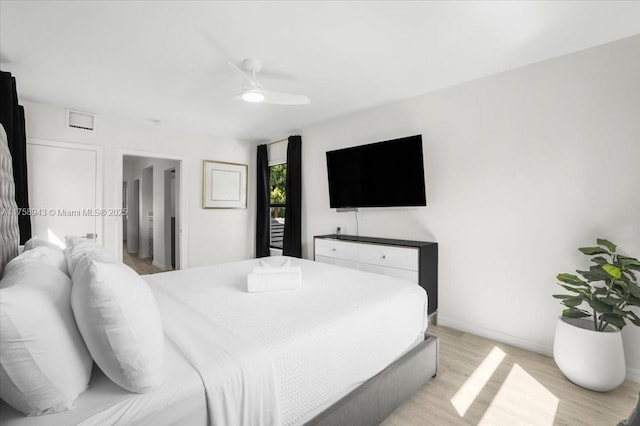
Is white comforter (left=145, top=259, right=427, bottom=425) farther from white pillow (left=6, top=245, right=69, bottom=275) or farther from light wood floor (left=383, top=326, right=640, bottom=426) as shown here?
white pillow (left=6, top=245, right=69, bottom=275)

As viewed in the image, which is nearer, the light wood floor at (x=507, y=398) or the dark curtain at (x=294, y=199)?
the light wood floor at (x=507, y=398)

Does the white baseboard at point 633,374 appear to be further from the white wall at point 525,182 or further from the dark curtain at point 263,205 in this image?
the dark curtain at point 263,205

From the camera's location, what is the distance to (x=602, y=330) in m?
2.08

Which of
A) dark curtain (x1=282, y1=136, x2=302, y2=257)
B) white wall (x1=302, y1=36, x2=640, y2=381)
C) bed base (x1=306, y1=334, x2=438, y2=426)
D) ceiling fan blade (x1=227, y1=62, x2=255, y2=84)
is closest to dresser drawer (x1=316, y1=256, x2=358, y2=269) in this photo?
white wall (x1=302, y1=36, x2=640, y2=381)

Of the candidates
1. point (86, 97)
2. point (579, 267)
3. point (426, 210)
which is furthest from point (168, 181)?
point (579, 267)

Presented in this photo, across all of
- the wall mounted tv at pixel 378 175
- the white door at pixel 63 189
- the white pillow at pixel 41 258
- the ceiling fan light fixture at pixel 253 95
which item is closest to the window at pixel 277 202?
the wall mounted tv at pixel 378 175

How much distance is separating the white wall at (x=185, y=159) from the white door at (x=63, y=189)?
8cm

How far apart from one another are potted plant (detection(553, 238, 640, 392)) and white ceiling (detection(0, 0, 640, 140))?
1575 millimetres

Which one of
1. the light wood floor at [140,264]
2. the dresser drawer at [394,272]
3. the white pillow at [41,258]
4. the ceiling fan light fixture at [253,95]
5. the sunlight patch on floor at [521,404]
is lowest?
the sunlight patch on floor at [521,404]

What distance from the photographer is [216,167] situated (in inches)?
195

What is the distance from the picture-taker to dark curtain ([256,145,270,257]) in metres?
5.24

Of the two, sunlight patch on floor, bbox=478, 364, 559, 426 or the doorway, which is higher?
the doorway

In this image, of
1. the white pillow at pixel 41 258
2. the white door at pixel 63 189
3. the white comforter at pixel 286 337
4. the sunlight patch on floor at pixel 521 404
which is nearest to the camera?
the white comforter at pixel 286 337

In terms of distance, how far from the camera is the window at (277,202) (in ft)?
17.2
